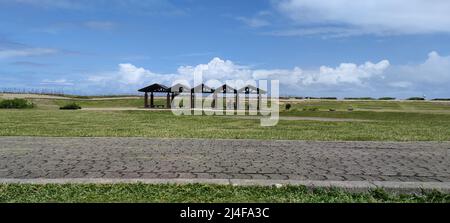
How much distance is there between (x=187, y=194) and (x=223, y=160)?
11.6 ft

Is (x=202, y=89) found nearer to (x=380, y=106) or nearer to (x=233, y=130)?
(x=380, y=106)

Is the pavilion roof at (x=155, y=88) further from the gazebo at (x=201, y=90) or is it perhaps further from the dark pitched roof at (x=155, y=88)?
the gazebo at (x=201, y=90)

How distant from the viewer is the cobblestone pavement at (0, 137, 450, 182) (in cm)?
791

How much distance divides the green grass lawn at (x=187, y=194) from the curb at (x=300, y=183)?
6.3 inches

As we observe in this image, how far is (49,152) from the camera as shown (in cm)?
1081

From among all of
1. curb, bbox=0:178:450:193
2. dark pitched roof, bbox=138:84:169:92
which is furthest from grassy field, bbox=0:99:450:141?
dark pitched roof, bbox=138:84:169:92

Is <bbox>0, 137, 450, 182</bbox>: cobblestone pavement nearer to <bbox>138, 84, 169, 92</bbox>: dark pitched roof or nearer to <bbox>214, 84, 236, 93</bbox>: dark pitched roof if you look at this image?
<bbox>214, 84, 236, 93</bbox>: dark pitched roof

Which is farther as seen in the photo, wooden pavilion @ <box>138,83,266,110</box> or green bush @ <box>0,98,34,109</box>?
green bush @ <box>0,98,34,109</box>

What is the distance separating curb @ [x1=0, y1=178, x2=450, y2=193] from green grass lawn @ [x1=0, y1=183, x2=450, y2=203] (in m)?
0.16

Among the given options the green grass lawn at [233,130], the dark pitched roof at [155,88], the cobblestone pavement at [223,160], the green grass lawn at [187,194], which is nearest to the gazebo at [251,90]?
the dark pitched roof at [155,88]

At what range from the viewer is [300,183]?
22.5 feet

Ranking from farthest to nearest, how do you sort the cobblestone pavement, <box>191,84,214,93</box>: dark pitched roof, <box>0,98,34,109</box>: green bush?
<box>191,84,214,93</box>: dark pitched roof → <box>0,98,34,109</box>: green bush → the cobblestone pavement
